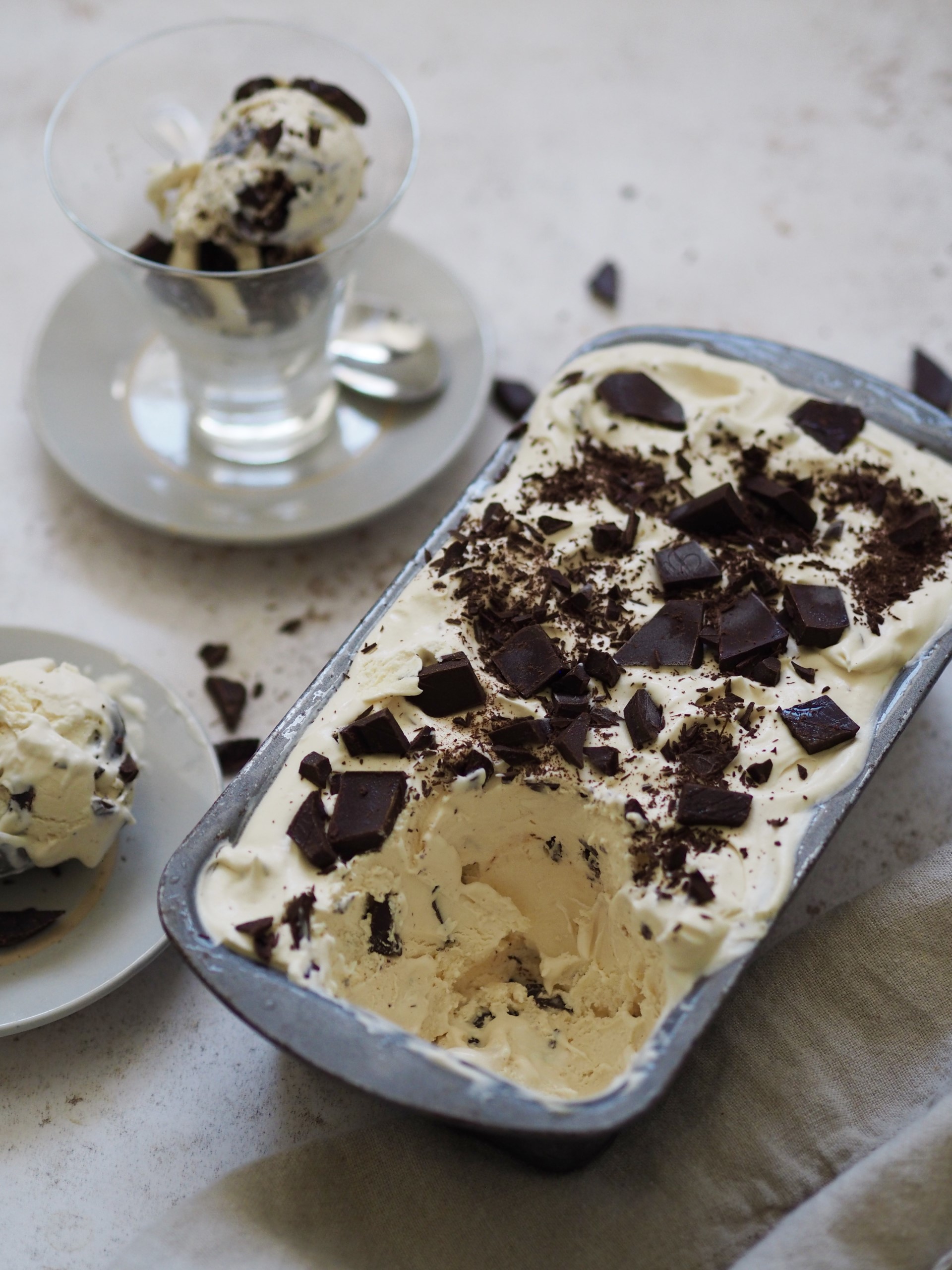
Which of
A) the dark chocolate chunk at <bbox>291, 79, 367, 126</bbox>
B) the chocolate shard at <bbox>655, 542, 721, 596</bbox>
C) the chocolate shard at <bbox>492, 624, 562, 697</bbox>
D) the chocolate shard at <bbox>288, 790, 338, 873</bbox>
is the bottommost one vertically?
the chocolate shard at <bbox>288, 790, 338, 873</bbox>

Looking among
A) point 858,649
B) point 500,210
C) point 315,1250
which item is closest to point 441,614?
point 858,649

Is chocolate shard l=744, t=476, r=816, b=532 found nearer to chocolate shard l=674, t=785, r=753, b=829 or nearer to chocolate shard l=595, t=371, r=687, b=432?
chocolate shard l=595, t=371, r=687, b=432

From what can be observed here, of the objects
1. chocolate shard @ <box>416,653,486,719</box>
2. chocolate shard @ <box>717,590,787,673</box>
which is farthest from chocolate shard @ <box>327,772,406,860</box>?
chocolate shard @ <box>717,590,787,673</box>

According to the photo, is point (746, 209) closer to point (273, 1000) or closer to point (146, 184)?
point (146, 184)

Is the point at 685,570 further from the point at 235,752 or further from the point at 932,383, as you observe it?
the point at 932,383

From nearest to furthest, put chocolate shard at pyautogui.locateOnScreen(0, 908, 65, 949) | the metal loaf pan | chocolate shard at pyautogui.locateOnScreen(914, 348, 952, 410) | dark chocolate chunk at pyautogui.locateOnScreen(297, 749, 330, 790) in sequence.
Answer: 1. the metal loaf pan
2. dark chocolate chunk at pyautogui.locateOnScreen(297, 749, 330, 790)
3. chocolate shard at pyautogui.locateOnScreen(0, 908, 65, 949)
4. chocolate shard at pyautogui.locateOnScreen(914, 348, 952, 410)

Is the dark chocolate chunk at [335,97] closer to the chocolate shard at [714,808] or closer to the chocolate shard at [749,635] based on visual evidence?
the chocolate shard at [749,635]

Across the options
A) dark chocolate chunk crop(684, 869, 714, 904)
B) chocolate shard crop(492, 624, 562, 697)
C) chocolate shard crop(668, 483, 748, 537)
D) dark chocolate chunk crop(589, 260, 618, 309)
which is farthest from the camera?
dark chocolate chunk crop(589, 260, 618, 309)

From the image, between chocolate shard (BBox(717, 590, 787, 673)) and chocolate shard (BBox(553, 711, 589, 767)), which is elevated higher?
chocolate shard (BBox(717, 590, 787, 673))
